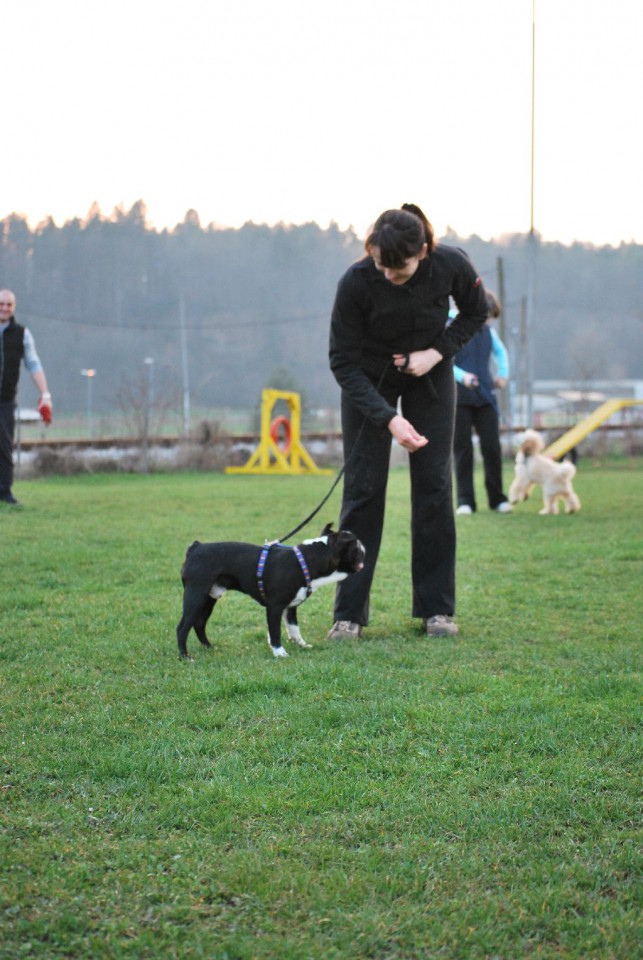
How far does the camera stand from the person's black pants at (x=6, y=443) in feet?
37.1

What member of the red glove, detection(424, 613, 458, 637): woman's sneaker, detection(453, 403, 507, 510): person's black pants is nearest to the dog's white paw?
detection(424, 613, 458, 637): woman's sneaker

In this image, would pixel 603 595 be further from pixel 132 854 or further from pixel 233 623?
pixel 132 854

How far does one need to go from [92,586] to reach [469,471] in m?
5.76

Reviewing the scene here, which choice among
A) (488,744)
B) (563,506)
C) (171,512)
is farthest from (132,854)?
(563,506)

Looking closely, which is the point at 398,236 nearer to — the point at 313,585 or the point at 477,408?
the point at 313,585

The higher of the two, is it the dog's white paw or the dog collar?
the dog collar

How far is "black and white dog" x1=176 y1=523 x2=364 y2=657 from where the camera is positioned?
4.90 m

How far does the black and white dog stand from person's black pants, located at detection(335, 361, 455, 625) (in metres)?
0.46

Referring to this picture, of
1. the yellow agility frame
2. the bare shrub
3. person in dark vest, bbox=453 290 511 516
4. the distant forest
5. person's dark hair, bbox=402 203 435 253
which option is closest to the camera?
person's dark hair, bbox=402 203 435 253

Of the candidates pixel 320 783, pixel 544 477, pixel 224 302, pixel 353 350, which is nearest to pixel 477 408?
pixel 544 477

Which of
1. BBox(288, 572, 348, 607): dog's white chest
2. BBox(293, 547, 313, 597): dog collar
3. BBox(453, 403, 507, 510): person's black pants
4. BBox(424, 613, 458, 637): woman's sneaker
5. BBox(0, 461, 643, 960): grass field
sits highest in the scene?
BBox(453, 403, 507, 510): person's black pants

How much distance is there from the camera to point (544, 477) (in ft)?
40.7

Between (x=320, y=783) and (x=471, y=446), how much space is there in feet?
28.3

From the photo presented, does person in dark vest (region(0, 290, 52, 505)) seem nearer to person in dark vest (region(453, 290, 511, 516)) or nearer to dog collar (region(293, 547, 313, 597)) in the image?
person in dark vest (region(453, 290, 511, 516))
